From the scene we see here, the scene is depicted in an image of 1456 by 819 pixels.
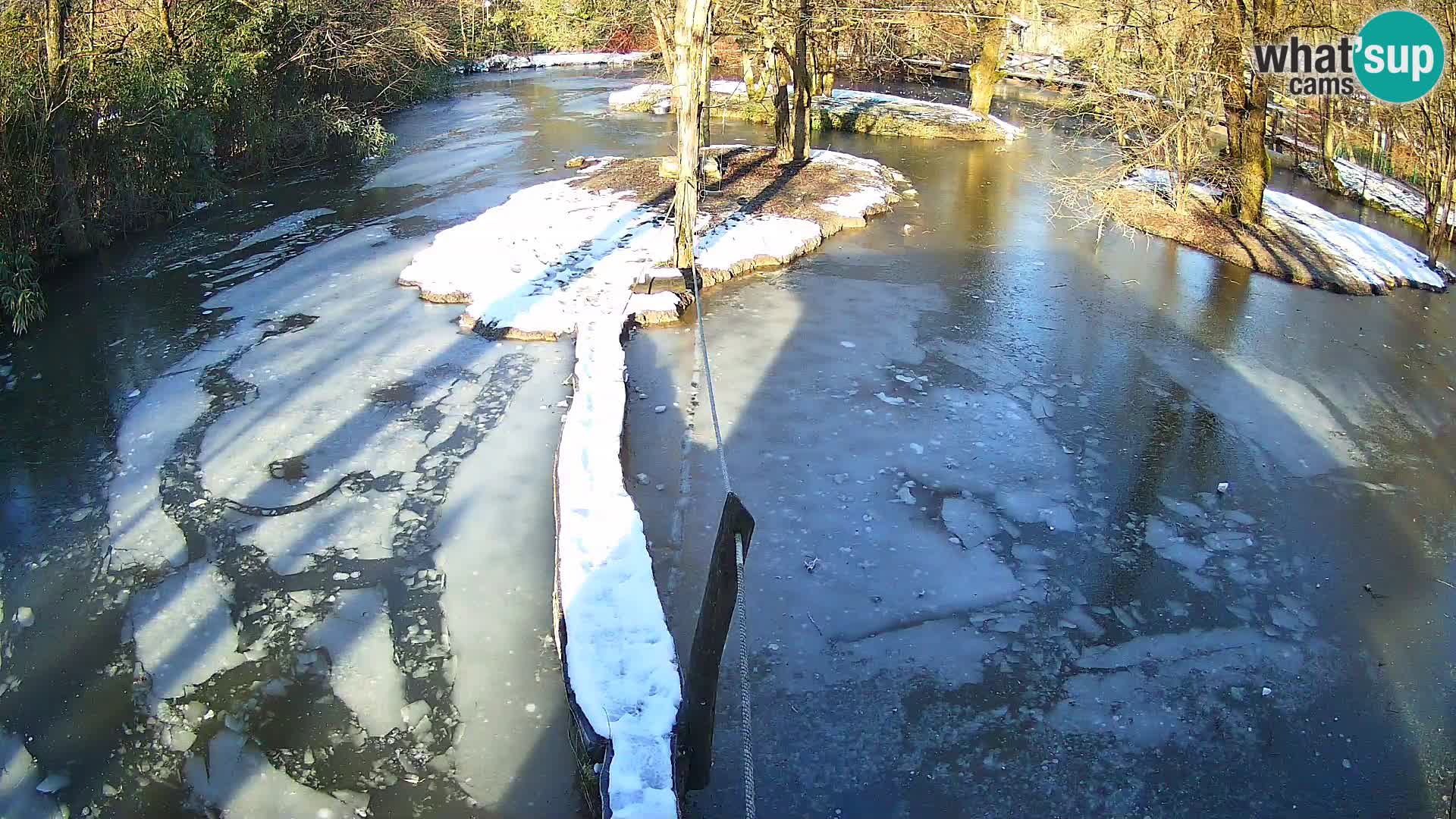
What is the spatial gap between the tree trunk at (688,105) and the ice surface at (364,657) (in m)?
6.31

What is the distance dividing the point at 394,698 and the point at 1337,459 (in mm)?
7310

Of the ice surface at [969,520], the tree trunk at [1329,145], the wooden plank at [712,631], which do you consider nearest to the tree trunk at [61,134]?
the ice surface at [969,520]

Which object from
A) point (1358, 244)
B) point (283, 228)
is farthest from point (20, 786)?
point (1358, 244)

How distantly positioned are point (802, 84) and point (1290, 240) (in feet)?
26.8

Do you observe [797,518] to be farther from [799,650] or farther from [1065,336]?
[1065,336]

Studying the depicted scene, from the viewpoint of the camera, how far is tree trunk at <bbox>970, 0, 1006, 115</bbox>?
22922 mm

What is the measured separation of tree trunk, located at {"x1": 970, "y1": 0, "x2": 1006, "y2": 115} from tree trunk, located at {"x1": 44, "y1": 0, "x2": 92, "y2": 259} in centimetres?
1810

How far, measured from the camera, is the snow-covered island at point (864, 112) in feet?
71.5

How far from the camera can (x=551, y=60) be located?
35.8 m

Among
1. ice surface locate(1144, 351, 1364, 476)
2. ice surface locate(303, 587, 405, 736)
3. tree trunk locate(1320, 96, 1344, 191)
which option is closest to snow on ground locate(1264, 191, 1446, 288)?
tree trunk locate(1320, 96, 1344, 191)

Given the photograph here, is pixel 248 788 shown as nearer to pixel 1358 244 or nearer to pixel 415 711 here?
pixel 415 711

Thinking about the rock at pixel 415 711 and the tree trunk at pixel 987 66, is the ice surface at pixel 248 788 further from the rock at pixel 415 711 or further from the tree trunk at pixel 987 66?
the tree trunk at pixel 987 66

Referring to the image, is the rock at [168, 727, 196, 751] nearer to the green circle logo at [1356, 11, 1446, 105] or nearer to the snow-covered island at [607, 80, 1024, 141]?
the green circle logo at [1356, 11, 1446, 105]

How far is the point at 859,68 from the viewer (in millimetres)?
29625
